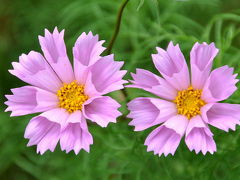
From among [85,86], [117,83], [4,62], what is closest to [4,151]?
[4,62]

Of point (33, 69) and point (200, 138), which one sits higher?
point (33, 69)

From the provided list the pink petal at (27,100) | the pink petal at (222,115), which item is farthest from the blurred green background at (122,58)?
the pink petal at (27,100)

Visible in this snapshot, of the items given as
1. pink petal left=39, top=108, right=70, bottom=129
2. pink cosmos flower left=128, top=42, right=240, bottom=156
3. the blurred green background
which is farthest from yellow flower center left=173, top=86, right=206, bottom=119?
pink petal left=39, top=108, right=70, bottom=129

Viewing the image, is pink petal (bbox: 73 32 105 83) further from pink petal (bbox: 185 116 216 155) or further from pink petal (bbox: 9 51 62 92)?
pink petal (bbox: 185 116 216 155)

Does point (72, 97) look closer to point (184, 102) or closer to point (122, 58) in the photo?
point (184, 102)

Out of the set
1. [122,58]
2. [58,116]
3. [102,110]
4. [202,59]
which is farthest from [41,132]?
[122,58]
